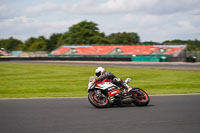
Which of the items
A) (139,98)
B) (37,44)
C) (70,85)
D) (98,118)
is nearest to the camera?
(98,118)

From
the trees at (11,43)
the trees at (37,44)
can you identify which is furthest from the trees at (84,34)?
the trees at (11,43)

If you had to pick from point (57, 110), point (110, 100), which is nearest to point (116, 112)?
point (110, 100)

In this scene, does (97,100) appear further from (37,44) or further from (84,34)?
(37,44)

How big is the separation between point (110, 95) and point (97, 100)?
0.40 metres

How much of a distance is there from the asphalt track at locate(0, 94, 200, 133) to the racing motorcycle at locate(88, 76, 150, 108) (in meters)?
0.21

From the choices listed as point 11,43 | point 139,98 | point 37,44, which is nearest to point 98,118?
point 139,98

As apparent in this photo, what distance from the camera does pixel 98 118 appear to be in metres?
7.00

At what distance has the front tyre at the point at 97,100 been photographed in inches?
331

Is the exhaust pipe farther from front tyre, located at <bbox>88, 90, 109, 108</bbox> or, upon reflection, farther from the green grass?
the green grass

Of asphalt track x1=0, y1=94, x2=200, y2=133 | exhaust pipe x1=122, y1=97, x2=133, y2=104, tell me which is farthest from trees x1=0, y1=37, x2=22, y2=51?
exhaust pipe x1=122, y1=97, x2=133, y2=104

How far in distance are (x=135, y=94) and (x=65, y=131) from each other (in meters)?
3.46

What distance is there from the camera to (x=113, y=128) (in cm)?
595

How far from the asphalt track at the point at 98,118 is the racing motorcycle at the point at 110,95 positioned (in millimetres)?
214

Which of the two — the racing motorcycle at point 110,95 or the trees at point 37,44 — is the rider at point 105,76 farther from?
the trees at point 37,44
